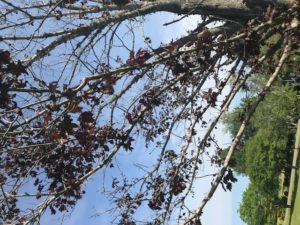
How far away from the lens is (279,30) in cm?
652

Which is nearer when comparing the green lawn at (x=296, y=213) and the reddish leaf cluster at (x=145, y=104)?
the reddish leaf cluster at (x=145, y=104)

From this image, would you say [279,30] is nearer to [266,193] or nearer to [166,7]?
[166,7]

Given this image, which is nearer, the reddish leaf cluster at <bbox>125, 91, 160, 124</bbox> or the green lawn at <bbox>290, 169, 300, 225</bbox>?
the reddish leaf cluster at <bbox>125, 91, 160, 124</bbox>

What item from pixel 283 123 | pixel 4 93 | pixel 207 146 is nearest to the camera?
pixel 4 93

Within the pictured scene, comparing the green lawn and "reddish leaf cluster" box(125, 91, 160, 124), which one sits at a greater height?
the green lawn

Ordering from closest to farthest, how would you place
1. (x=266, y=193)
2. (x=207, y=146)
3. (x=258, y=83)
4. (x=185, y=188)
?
(x=185, y=188) → (x=207, y=146) → (x=266, y=193) → (x=258, y=83)

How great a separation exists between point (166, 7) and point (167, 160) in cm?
276

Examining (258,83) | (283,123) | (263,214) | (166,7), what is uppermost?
(258,83)

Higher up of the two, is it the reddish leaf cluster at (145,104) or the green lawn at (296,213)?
the green lawn at (296,213)

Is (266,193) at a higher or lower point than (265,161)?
lower

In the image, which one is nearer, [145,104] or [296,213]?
[145,104]

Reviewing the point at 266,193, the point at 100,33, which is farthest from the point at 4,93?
the point at 266,193

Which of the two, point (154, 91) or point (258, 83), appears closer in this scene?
point (154, 91)

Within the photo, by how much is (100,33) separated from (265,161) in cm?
2370
